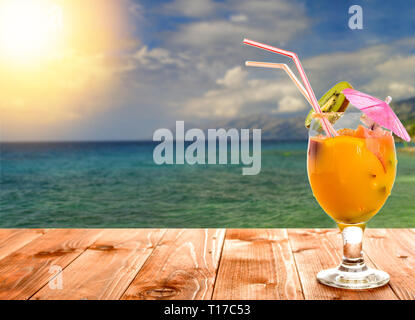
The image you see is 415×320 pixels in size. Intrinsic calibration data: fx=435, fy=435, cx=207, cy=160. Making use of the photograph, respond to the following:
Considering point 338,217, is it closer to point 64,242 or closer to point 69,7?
point 64,242

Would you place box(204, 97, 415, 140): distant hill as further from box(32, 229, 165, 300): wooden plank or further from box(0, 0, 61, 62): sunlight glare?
box(32, 229, 165, 300): wooden plank

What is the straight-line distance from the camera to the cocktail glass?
90 centimetres

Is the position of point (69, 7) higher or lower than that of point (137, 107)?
higher

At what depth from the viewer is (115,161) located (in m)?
24.2

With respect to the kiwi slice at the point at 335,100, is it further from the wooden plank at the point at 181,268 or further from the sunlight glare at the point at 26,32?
the sunlight glare at the point at 26,32

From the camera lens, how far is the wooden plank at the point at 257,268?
821 mm

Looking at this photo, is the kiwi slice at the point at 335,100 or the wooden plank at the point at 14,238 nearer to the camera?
the kiwi slice at the point at 335,100

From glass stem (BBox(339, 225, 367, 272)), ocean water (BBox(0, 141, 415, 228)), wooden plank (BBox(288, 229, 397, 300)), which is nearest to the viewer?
wooden plank (BBox(288, 229, 397, 300))

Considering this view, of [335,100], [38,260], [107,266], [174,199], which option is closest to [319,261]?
[335,100]

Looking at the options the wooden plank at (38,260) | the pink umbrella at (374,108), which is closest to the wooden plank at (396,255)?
the pink umbrella at (374,108)

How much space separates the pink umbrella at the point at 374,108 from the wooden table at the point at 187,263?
0.32 m

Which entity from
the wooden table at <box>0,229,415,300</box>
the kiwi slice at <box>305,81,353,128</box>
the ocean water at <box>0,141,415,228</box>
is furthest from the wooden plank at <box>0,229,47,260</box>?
the ocean water at <box>0,141,415,228</box>
